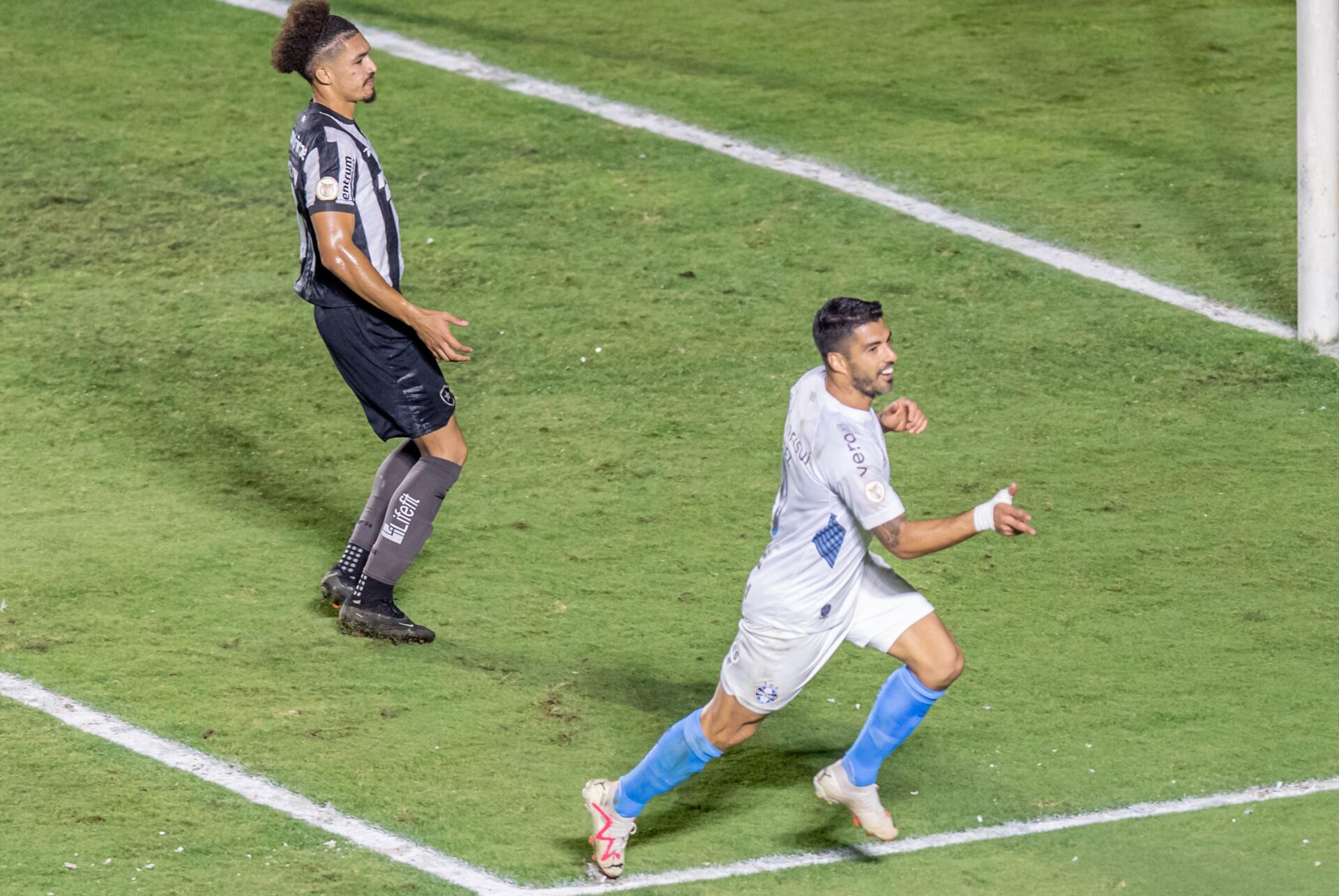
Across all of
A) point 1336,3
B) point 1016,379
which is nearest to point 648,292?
point 1016,379

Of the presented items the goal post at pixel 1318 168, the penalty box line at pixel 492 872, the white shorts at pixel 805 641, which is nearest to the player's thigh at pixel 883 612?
the white shorts at pixel 805 641

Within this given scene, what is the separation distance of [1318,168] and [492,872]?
18.7 ft

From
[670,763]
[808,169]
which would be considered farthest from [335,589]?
[808,169]

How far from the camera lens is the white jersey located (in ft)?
16.8

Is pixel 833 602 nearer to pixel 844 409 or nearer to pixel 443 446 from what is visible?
pixel 844 409

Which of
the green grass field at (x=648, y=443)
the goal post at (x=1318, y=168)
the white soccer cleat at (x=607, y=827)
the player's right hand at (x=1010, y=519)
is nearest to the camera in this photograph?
the player's right hand at (x=1010, y=519)

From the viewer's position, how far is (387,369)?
683 cm

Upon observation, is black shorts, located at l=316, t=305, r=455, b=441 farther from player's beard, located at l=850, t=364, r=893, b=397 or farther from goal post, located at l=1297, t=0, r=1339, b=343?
goal post, located at l=1297, t=0, r=1339, b=343

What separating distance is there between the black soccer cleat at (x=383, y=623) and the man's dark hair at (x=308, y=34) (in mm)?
1896

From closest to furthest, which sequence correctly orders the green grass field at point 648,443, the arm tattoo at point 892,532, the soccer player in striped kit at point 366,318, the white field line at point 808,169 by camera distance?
the arm tattoo at point 892,532 < the green grass field at point 648,443 < the soccer player in striped kit at point 366,318 < the white field line at point 808,169

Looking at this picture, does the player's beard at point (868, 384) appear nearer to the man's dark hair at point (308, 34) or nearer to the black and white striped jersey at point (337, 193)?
the black and white striped jersey at point (337, 193)

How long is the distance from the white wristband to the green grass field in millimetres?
1149

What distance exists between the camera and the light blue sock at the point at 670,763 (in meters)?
5.30

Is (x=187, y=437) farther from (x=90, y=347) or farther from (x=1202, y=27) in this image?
(x=1202, y=27)
